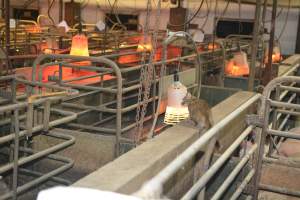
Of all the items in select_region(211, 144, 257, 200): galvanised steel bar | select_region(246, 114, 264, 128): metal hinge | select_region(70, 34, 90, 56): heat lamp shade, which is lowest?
select_region(211, 144, 257, 200): galvanised steel bar

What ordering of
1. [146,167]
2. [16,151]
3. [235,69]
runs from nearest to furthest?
[146,167] → [16,151] → [235,69]

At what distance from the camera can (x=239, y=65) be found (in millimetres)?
6828

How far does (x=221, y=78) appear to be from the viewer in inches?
273

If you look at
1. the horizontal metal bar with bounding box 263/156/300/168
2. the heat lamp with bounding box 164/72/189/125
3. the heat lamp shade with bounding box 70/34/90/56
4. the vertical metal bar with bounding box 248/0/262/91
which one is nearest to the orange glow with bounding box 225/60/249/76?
the vertical metal bar with bounding box 248/0/262/91

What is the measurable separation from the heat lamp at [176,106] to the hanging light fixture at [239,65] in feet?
12.1

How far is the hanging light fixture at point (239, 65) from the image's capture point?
678cm

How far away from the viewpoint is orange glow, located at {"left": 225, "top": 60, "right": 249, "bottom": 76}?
22.6 feet

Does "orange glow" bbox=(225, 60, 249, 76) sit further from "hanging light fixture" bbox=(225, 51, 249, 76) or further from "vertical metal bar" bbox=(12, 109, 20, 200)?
"vertical metal bar" bbox=(12, 109, 20, 200)

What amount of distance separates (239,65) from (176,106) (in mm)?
3794

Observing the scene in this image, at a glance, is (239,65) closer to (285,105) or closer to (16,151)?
(285,105)

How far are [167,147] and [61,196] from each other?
4.67 feet

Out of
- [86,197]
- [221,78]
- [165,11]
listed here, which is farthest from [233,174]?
[165,11]

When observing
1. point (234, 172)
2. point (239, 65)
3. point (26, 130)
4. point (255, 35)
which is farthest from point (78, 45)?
point (234, 172)

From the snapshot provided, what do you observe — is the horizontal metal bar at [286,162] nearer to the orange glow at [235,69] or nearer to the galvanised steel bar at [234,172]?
the galvanised steel bar at [234,172]
